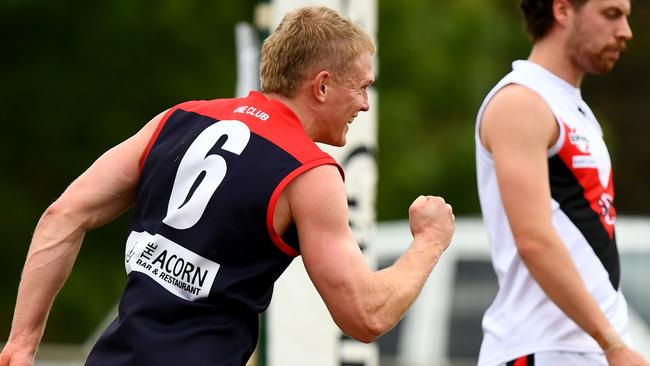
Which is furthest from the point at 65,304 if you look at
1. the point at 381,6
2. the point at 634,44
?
the point at 634,44

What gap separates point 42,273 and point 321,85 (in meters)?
1.00

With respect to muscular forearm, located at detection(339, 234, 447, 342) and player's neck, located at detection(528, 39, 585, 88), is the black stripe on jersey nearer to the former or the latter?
player's neck, located at detection(528, 39, 585, 88)

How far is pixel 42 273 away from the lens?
13.2ft

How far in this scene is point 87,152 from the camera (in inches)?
554

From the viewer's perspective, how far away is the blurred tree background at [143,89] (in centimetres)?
1347

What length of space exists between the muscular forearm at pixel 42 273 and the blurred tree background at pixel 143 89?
30.0 feet

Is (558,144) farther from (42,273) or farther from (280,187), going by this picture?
(42,273)

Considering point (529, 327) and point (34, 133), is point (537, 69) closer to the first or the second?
point (529, 327)

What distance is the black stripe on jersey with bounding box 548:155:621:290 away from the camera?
15.4 feet

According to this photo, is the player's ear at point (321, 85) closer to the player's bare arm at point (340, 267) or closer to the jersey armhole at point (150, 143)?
the player's bare arm at point (340, 267)

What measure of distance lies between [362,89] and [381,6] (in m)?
10.2

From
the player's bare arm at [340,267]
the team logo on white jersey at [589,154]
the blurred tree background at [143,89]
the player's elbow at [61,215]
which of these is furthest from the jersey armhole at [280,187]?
the blurred tree background at [143,89]

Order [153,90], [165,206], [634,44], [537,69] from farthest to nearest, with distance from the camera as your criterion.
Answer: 1. [634,44]
2. [153,90]
3. [537,69]
4. [165,206]

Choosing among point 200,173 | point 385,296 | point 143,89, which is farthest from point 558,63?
point 143,89
